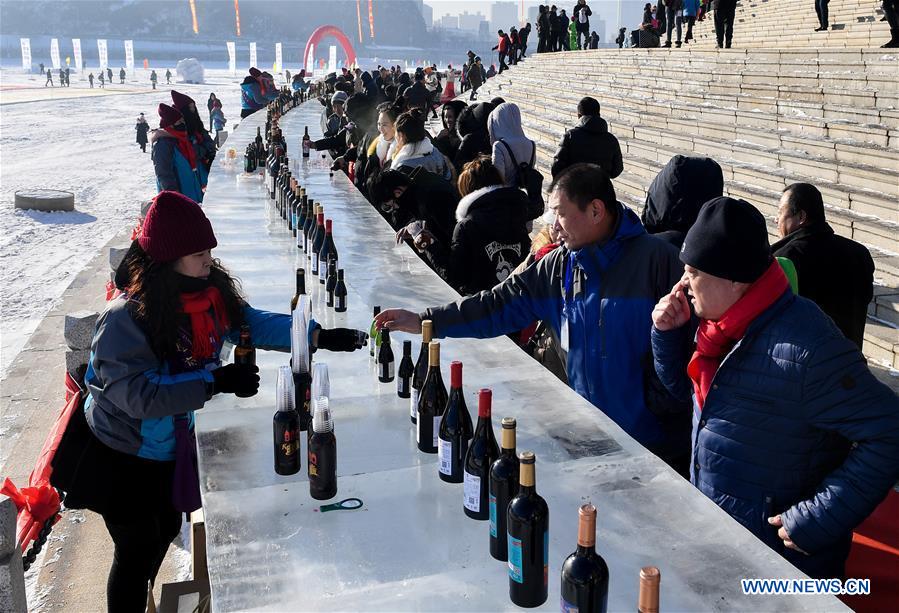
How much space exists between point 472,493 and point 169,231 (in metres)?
1.52

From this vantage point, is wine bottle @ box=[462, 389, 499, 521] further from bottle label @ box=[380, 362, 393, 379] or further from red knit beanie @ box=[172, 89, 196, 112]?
red knit beanie @ box=[172, 89, 196, 112]

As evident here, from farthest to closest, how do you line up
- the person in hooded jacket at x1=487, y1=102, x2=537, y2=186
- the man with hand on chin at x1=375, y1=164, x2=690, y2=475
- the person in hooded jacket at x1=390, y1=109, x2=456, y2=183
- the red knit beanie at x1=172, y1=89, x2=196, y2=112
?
the red knit beanie at x1=172, y1=89, x2=196, y2=112 → the person in hooded jacket at x1=487, y1=102, x2=537, y2=186 → the person in hooded jacket at x1=390, y1=109, x2=456, y2=183 → the man with hand on chin at x1=375, y1=164, x2=690, y2=475

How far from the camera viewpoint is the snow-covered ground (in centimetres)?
1075

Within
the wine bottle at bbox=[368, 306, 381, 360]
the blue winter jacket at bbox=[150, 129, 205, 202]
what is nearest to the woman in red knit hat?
the wine bottle at bbox=[368, 306, 381, 360]

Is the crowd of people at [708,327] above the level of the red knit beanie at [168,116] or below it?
below

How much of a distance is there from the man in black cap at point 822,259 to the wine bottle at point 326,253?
2527mm

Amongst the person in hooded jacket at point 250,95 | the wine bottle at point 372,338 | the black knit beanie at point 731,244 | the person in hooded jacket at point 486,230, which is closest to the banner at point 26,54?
the person in hooded jacket at point 250,95

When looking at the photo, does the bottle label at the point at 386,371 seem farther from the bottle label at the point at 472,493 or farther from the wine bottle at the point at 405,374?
the bottle label at the point at 472,493

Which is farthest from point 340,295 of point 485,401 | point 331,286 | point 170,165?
point 170,165

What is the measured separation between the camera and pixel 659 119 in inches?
484

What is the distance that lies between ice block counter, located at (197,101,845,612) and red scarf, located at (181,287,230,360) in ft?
0.86

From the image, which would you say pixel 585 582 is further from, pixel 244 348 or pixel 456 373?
pixel 244 348

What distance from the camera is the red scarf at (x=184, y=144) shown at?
746 centimetres

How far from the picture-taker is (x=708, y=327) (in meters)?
2.58
